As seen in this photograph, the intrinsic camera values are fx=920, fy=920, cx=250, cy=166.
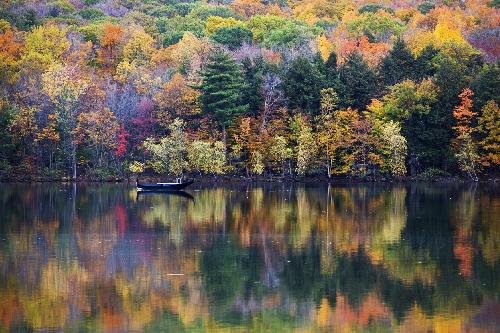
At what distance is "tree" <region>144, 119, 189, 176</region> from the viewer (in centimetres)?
5606

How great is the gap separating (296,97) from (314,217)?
23.2m

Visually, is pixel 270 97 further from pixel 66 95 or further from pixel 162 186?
pixel 66 95

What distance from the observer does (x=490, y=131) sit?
54.9m

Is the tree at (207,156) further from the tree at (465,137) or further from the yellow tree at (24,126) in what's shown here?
the tree at (465,137)

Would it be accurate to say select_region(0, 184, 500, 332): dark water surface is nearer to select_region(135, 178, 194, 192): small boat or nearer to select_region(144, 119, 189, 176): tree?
select_region(135, 178, 194, 192): small boat

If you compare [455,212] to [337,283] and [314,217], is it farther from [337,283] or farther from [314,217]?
[337,283]

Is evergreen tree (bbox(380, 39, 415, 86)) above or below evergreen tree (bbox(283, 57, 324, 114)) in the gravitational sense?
above

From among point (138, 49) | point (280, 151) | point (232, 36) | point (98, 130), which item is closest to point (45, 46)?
point (138, 49)

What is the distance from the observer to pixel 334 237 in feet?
97.8

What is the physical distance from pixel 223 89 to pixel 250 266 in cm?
3436

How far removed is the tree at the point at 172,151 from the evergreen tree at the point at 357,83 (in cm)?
1051

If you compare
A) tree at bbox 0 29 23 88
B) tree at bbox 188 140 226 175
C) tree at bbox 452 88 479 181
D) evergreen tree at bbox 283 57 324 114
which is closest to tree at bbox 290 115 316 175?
evergreen tree at bbox 283 57 324 114

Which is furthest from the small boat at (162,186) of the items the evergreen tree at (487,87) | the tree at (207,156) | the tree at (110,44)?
the tree at (110,44)

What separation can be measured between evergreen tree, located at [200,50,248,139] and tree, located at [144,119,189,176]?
8.14 feet
